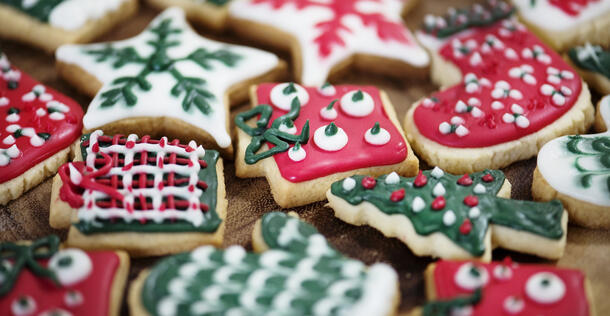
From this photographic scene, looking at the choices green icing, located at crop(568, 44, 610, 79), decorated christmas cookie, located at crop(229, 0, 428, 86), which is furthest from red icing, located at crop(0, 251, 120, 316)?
green icing, located at crop(568, 44, 610, 79)

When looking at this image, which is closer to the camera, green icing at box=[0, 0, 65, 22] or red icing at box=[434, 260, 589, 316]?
red icing at box=[434, 260, 589, 316]

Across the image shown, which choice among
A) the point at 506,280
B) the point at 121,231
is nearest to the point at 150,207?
the point at 121,231

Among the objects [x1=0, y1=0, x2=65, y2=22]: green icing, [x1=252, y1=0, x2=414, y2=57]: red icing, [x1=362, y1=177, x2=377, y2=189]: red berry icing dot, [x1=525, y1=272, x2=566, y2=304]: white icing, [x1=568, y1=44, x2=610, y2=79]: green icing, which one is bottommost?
[x1=0, y1=0, x2=65, y2=22]: green icing

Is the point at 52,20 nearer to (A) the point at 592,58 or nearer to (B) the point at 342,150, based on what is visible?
(B) the point at 342,150

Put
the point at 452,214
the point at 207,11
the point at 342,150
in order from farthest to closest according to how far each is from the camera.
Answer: the point at 207,11 < the point at 342,150 < the point at 452,214

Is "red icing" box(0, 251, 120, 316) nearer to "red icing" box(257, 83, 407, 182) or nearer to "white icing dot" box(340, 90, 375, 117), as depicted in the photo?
"red icing" box(257, 83, 407, 182)

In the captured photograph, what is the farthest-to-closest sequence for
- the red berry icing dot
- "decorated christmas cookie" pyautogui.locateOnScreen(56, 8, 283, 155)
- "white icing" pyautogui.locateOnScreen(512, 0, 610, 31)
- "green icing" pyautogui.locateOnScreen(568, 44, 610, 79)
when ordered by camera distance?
"white icing" pyautogui.locateOnScreen(512, 0, 610, 31)
"green icing" pyautogui.locateOnScreen(568, 44, 610, 79)
"decorated christmas cookie" pyautogui.locateOnScreen(56, 8, 283, 155)
the red berry icing dot

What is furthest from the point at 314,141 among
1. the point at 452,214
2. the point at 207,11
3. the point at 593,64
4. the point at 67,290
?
the point at 593,64

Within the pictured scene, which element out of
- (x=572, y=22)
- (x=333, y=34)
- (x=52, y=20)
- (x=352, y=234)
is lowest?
(x=352, y=234)
